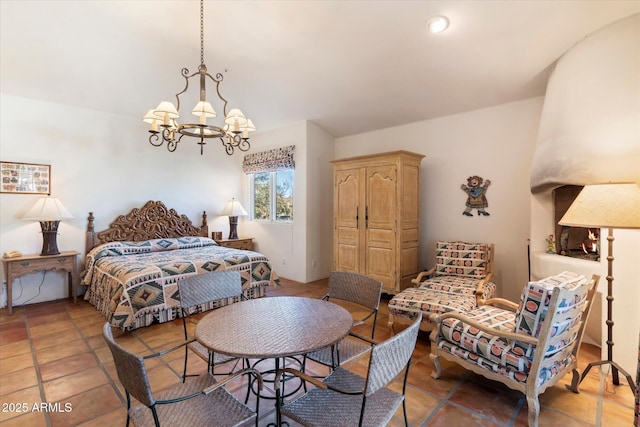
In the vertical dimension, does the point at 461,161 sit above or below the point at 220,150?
below

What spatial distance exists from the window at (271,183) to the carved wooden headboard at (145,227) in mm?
1253

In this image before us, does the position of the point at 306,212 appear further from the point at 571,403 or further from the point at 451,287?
the point at 571,403

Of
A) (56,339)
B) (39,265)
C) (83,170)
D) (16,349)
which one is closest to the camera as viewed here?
(16,349)

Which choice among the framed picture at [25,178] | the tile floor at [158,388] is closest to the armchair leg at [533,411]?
the tile floor at [158,388]

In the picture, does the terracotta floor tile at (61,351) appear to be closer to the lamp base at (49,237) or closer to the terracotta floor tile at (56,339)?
the terracotta floor tile at (56,339)

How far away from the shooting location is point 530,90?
11.0ft

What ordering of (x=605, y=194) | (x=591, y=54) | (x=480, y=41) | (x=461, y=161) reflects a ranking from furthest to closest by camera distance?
1. (x=461, y=161)
2. (x=480, y=41)
3. (x=591, y=54)
4. (x=605, y=194)

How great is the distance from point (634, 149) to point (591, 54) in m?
0.88

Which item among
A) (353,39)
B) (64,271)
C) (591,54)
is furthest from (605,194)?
(64,271)

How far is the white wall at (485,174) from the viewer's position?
357cm

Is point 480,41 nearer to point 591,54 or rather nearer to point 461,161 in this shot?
point 591,54

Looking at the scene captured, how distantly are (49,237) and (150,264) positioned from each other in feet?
5.21

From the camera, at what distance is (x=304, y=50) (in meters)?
3.22

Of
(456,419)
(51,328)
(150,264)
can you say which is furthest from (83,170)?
(456,419)
